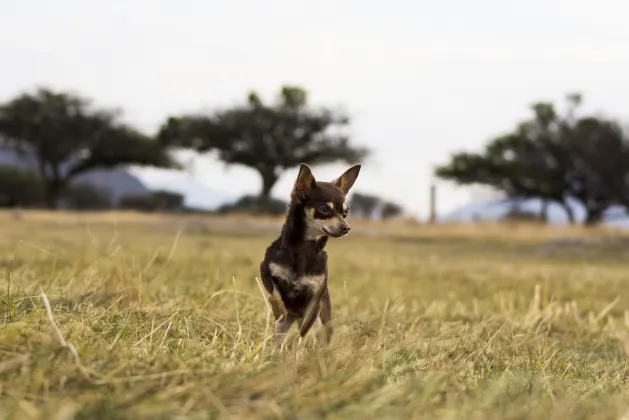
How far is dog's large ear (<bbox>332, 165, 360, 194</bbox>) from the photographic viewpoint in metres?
3.33

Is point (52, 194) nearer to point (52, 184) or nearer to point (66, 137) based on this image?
point (52, 184)

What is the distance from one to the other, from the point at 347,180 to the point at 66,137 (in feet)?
154

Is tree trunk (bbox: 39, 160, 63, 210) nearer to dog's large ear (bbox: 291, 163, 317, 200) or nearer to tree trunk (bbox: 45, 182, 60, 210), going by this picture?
tree trunk (bbox: 45, 182, 60, 210)

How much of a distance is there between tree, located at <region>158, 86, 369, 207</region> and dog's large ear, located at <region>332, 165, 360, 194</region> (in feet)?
135

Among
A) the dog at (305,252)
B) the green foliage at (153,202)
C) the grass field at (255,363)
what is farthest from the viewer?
the green foliage at (153,202)

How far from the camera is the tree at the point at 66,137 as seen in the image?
46.4m

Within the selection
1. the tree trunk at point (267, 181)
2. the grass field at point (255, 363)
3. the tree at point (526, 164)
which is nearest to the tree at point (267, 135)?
the tree trunk at point (267, 181)

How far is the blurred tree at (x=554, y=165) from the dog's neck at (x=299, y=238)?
44038 millimetres

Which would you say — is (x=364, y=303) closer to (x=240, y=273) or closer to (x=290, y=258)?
(x=240, y=273)

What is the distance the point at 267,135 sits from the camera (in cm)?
4588

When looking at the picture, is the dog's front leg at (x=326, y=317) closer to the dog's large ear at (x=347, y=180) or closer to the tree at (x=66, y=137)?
the dog's large ear at (x=347, y=180)

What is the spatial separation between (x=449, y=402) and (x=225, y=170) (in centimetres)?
4644

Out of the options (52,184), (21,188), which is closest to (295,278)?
(52,184)

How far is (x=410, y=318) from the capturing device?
4.67m
